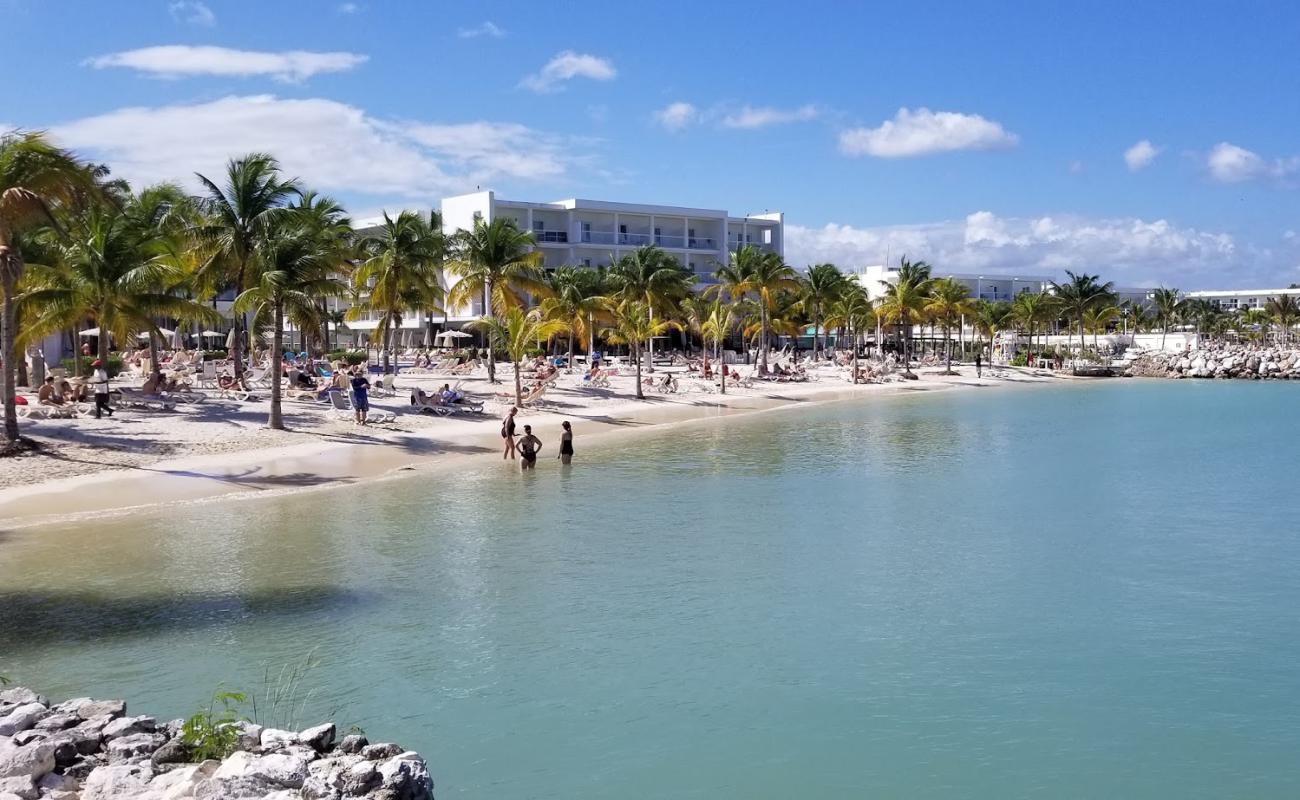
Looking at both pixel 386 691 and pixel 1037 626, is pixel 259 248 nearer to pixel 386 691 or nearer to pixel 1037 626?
pixel 386 691

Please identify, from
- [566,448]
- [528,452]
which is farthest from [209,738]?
[566,448]

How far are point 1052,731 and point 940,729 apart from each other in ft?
3.25

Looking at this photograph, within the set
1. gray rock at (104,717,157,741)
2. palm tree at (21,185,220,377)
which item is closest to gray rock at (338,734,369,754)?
gray rock at (104,717,157,741)

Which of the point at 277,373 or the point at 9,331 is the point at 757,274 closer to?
the point at 277,373

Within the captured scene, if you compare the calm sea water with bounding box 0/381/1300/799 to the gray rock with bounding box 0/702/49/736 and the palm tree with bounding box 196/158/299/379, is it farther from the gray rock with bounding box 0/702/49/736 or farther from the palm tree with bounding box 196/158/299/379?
the palm tree with bounding box 196/158/299/379

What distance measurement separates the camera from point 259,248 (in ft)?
84.9

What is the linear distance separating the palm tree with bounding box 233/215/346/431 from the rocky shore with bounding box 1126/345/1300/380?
233 ft

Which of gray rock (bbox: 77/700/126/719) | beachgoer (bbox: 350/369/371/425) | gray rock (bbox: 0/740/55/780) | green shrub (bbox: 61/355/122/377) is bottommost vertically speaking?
gray rock (bbox: 77/700/126/719)

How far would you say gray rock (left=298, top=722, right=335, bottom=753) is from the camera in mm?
7672

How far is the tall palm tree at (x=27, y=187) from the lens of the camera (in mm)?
19156

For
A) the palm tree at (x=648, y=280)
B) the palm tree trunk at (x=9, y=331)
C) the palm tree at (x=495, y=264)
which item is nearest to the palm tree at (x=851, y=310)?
the palm tree at (x=648, y=280)

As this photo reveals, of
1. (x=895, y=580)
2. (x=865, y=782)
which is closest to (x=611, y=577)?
(x=895, y=580)

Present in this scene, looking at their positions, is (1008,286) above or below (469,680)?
above

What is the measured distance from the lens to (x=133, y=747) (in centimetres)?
748
